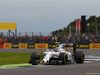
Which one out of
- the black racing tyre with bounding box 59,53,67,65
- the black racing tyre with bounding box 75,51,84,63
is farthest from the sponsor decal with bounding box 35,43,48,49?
the black racing tyre with bounding box 59,53,67,65

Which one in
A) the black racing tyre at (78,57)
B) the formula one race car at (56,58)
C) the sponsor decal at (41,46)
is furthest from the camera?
the sponsor decal at (41,46)

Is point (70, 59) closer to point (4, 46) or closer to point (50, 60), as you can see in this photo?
point (50, 60)

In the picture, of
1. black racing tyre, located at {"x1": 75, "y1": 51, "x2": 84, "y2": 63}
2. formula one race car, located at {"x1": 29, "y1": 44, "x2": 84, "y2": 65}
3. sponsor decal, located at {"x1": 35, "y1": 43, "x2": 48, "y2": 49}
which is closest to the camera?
formula one race car, located at {"x1": 29, "y1": 44, "x2": 84, "y2": 65}

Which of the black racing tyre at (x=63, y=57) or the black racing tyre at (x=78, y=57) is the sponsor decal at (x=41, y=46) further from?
the black racing tyre at (x=63, y=57)

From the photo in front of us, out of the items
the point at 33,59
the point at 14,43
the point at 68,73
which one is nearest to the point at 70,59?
the point at 33,59

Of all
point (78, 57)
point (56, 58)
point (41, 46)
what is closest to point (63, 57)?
point (56, 58)

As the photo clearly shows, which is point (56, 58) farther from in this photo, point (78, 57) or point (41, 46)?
point (41, 46)

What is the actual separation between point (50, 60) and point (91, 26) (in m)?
79.4

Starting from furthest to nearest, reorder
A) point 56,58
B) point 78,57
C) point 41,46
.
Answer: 1. point 41,46
2. point 78,57
3. point 56,58

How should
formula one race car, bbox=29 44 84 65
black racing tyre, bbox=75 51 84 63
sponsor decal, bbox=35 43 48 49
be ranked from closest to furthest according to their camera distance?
1. formula one race car, bbox=29 44 84 65
2. black racing tyre, bbox=75 51 84 63
3. sponsor decal, bbox=35 43 48 49

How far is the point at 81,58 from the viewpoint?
14109 mm

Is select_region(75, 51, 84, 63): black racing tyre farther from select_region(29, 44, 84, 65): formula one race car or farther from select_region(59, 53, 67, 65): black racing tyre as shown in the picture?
select_region(59, 53, 67, 65): black racing tyre

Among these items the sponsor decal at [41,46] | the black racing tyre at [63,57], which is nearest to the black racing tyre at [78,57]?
the black racing tyre at [63,57]

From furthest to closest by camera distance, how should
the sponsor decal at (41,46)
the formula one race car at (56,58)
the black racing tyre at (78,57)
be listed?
the sponsor decal at (41,46) → the black racing tyre at (78,57) → the formula one race car at (56,58)
